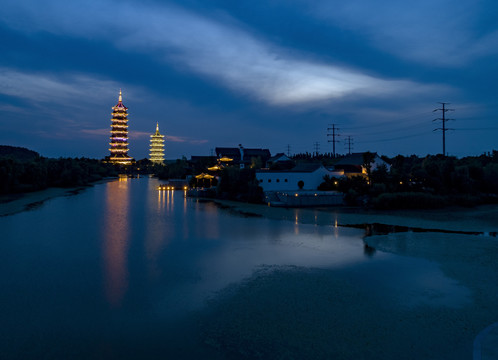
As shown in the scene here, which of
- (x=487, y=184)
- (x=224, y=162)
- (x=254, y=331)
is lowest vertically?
(x=254, y=331)

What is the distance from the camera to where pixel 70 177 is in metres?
71.5

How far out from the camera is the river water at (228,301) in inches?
350

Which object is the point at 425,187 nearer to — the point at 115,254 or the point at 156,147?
the point at 115,254

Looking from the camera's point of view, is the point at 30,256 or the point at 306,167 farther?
the point at 306,167

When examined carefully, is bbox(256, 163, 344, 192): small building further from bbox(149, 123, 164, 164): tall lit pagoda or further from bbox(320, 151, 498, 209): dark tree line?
bbox(149, 123, 164, 164): tall lit pagoda

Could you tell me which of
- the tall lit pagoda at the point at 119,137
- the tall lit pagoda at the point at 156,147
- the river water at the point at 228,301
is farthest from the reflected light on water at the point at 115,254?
the tall lit pagoda at the point at 156,147

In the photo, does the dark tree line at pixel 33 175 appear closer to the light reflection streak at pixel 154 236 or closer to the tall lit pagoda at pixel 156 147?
the light reflection streak at pixel 154 236

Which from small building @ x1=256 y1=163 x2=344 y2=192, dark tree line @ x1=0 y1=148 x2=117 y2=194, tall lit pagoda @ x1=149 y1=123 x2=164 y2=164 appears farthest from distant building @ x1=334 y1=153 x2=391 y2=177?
tall lit pagoda @ x1=149 y1=123 x2=164 y2=164

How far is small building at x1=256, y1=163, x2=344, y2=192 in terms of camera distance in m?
43.2

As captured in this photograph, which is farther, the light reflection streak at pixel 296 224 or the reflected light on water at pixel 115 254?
the light reflection streak at pixel 296 224

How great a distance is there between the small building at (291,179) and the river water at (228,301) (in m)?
21.6

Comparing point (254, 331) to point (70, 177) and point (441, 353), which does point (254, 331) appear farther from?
point (70, 177)

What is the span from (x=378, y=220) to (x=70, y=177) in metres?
64.1

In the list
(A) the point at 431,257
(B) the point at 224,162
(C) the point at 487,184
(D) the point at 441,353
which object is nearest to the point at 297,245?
(A) the point at 431,257
